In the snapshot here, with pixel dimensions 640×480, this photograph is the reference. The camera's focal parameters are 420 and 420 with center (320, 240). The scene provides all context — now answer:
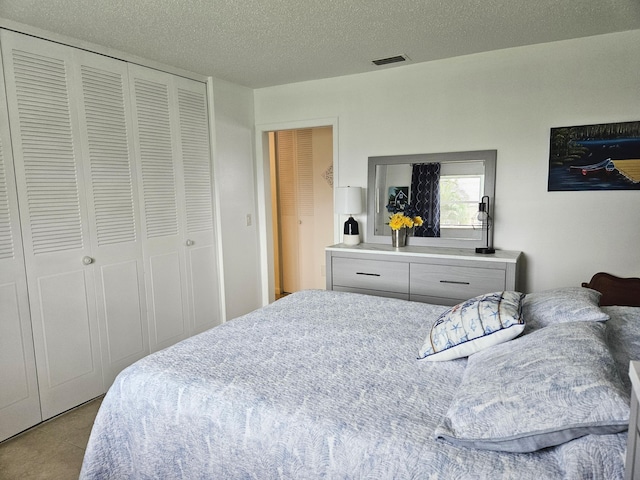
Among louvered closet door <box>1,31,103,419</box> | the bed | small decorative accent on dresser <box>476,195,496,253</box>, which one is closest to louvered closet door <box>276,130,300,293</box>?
small decorative accent on dresser <box>476,195,496,253</box>

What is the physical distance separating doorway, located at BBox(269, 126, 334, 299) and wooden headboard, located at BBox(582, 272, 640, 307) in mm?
2620

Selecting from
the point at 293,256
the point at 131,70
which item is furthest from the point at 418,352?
the point at 293,256

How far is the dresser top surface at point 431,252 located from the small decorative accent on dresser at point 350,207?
8 centimetres

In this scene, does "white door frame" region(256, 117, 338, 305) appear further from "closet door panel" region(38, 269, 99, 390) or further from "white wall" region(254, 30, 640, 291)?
"closet door panel" region(38, 269, 99, 390)

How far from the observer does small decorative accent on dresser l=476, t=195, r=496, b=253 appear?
3.10 m

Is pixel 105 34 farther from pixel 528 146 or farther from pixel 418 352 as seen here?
pixel 528 146

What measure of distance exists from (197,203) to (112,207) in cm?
78

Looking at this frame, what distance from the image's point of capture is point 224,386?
1.49 meters

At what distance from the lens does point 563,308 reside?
1.73 m

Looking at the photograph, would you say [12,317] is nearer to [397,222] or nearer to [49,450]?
[49,450]

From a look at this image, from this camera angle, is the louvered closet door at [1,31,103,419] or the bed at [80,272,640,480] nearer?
the bed at [80,272,640,480]

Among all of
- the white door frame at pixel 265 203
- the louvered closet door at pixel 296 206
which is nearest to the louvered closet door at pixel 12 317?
the white door frame at pixel 265 203

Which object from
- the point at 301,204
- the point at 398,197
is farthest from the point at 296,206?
the point at 398,197

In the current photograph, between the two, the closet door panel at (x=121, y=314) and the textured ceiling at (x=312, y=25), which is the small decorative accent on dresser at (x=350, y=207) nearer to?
the textured ceiling at (x=312, y=25)
